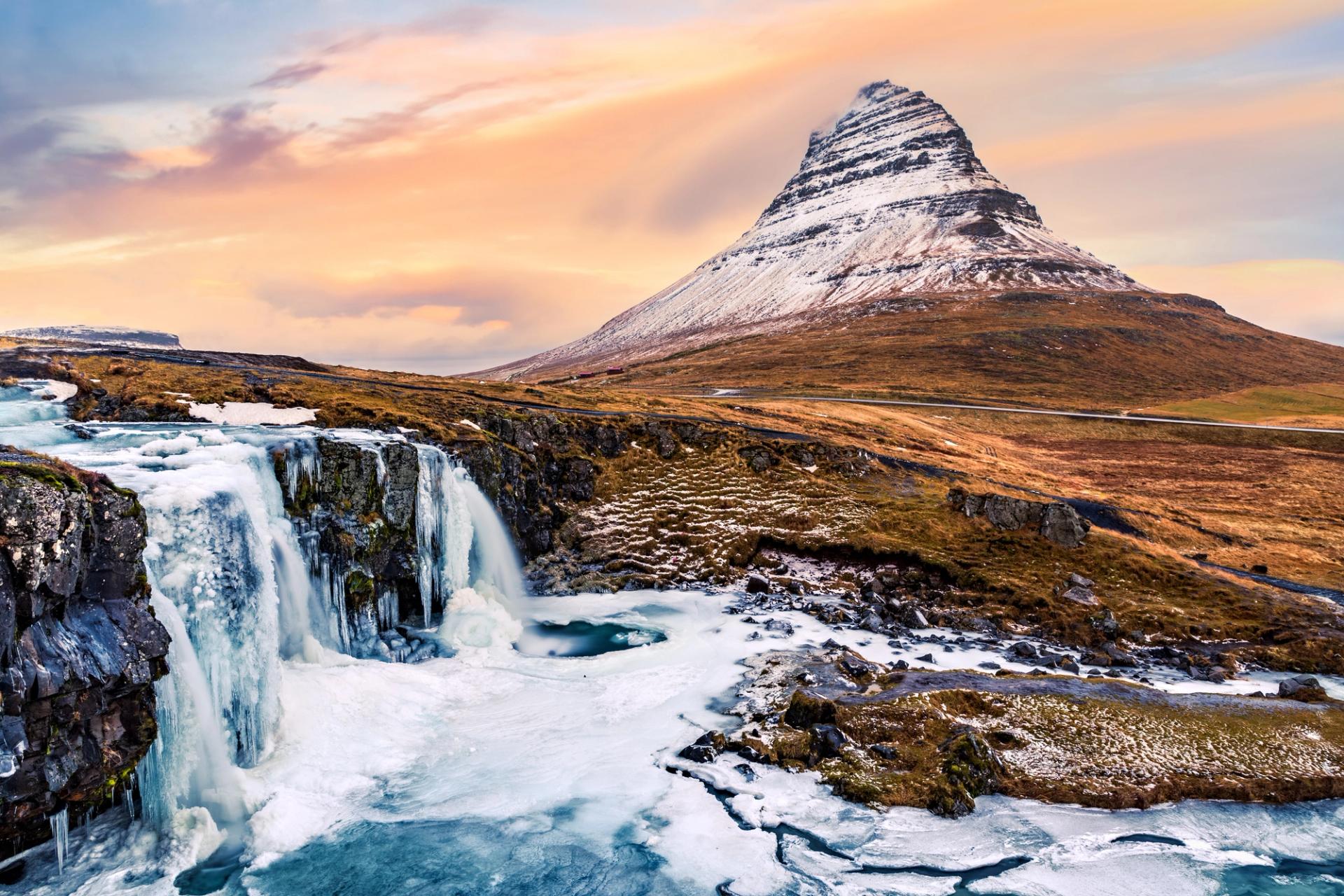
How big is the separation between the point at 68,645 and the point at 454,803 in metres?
12.2

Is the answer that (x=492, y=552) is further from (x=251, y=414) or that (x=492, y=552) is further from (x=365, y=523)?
(x=251, y=414)

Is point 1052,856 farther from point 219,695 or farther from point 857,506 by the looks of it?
point 857,506

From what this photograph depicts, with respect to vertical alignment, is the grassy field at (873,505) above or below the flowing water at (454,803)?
above

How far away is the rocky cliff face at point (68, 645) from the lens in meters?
17.5

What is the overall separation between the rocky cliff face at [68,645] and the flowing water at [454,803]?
141 centimetres

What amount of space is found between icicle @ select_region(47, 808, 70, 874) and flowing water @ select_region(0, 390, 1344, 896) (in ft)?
0.38

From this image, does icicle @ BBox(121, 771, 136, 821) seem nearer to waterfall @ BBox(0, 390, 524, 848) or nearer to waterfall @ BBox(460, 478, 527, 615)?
waterfall @ BBox(0, 390, 524, 848)

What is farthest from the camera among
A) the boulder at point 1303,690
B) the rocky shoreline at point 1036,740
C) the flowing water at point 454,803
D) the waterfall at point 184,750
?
the boulder at point 1303,690

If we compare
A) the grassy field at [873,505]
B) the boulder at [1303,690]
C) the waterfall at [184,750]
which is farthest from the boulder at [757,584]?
the waterfall at [184,750]

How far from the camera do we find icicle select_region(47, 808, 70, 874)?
18672mm

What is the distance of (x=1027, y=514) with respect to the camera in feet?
169

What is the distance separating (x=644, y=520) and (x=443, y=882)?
35994 mm

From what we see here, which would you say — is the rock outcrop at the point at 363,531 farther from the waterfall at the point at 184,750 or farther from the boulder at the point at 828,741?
the boulder at the point at 828,741

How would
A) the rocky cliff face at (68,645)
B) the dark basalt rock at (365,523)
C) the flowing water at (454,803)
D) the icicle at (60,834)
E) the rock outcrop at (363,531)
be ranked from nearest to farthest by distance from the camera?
the rocky cliff face at (68,645)
the icicle at (60,834)
the flowing water at (454,803)
the rock outcrop at (363,531)
the dark basalt rock at (365,523)
